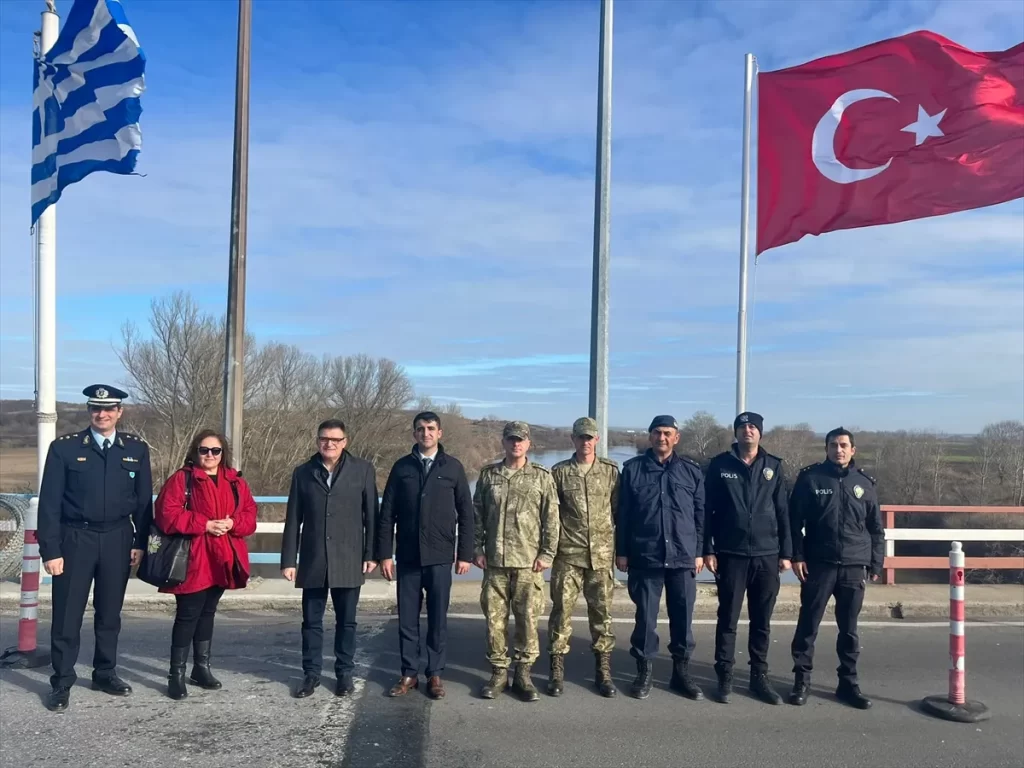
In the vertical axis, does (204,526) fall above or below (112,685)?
above

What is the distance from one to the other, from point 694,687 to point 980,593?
509 centimetres

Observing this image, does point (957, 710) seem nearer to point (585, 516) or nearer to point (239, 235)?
point (585, 516)

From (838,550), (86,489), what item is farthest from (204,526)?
(838,550)

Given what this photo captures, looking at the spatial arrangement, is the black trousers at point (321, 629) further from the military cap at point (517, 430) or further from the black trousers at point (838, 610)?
the black trousers at point (838, 610)

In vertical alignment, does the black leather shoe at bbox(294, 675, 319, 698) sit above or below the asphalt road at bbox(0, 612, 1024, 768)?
above

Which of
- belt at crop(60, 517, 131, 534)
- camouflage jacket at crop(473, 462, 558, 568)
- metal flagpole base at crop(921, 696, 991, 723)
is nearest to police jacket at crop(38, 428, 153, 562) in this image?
belt at crop(60, 517, 131, 534)

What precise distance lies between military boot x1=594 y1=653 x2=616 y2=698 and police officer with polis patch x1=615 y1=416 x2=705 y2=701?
0.16m

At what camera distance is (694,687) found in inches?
218

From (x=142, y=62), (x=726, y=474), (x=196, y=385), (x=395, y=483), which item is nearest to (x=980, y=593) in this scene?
(x=726, y=474)

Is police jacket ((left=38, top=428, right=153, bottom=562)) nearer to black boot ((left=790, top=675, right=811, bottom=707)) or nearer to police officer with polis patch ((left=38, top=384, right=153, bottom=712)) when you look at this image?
police officer with polis patch ((left=38, top=384, right=153, bottom=712))

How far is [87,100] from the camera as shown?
25.5 feet

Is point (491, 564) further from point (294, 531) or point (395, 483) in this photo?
point (294, 531)

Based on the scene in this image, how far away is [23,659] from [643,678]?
454cm

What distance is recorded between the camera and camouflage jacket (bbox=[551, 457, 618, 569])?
5598 millimetres
